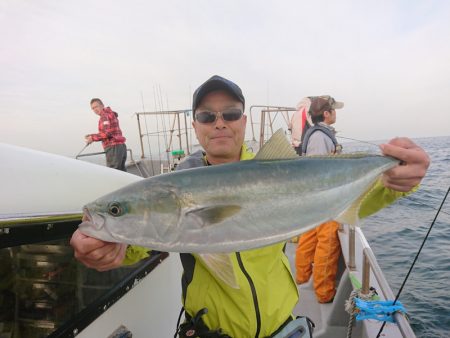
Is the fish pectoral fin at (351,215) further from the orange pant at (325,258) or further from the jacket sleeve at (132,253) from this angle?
the orange pant at (325,258)

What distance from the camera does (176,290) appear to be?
12.1 feet

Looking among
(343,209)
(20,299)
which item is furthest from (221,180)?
(20,299)

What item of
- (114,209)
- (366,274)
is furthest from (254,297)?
(366,274)

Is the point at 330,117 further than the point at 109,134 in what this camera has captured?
No

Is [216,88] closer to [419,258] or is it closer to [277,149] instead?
[277,149]

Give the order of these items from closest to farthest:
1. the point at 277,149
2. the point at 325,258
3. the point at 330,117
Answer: the point at 277,149, the point at 325,258, the point at 330,117

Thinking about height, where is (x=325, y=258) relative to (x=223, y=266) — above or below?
below

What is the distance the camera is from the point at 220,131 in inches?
104

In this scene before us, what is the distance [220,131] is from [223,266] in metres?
1.24

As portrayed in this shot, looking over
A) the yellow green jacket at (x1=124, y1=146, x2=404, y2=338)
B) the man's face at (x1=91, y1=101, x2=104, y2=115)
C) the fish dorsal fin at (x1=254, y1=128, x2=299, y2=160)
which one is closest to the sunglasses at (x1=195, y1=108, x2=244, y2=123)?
the fish dorsal fin at (x1=254, y1=128, x2=299, y2=160)

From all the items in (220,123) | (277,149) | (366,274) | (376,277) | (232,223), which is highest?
(220,123)

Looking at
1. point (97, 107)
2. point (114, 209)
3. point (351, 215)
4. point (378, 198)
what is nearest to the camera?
point (114, 209)

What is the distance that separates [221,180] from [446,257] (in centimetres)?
922

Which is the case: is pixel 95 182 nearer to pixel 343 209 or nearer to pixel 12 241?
pixel 12 241
